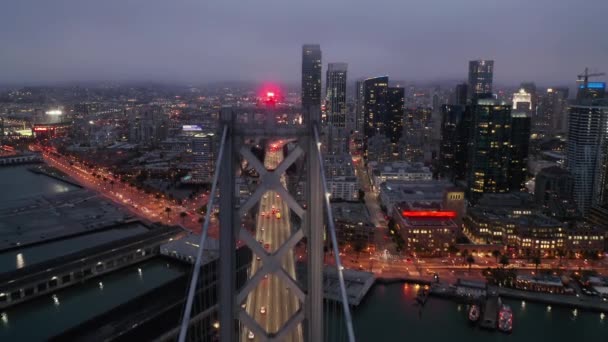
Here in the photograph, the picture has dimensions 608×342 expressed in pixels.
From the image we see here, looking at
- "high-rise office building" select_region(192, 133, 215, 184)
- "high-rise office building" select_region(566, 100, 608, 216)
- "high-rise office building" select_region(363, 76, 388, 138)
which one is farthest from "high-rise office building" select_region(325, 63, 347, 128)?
"high-rise office building" select_region(566, 100, 608, 216)

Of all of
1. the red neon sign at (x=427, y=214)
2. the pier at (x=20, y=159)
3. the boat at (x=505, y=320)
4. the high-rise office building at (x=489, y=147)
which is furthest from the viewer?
the pier at (x=20, y=159)

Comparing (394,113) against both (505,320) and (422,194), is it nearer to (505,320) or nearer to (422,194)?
(422,194)

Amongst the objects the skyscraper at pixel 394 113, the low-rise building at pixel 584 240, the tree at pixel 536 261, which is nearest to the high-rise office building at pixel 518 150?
the low-rise building at pixel 584 240

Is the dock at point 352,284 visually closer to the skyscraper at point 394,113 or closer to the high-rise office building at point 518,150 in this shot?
the high-rise office building at point 518,150

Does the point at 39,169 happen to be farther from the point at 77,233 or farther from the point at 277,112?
the point at 277,112

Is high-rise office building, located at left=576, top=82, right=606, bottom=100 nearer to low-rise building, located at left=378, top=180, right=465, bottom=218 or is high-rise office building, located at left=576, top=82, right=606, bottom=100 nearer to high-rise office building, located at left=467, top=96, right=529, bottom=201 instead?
high-rise office building, located at left=467, top=96, right=529, bottom=201

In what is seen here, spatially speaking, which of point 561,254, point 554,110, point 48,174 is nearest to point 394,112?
point 554,110

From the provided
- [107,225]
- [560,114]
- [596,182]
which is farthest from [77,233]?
[560,114]
